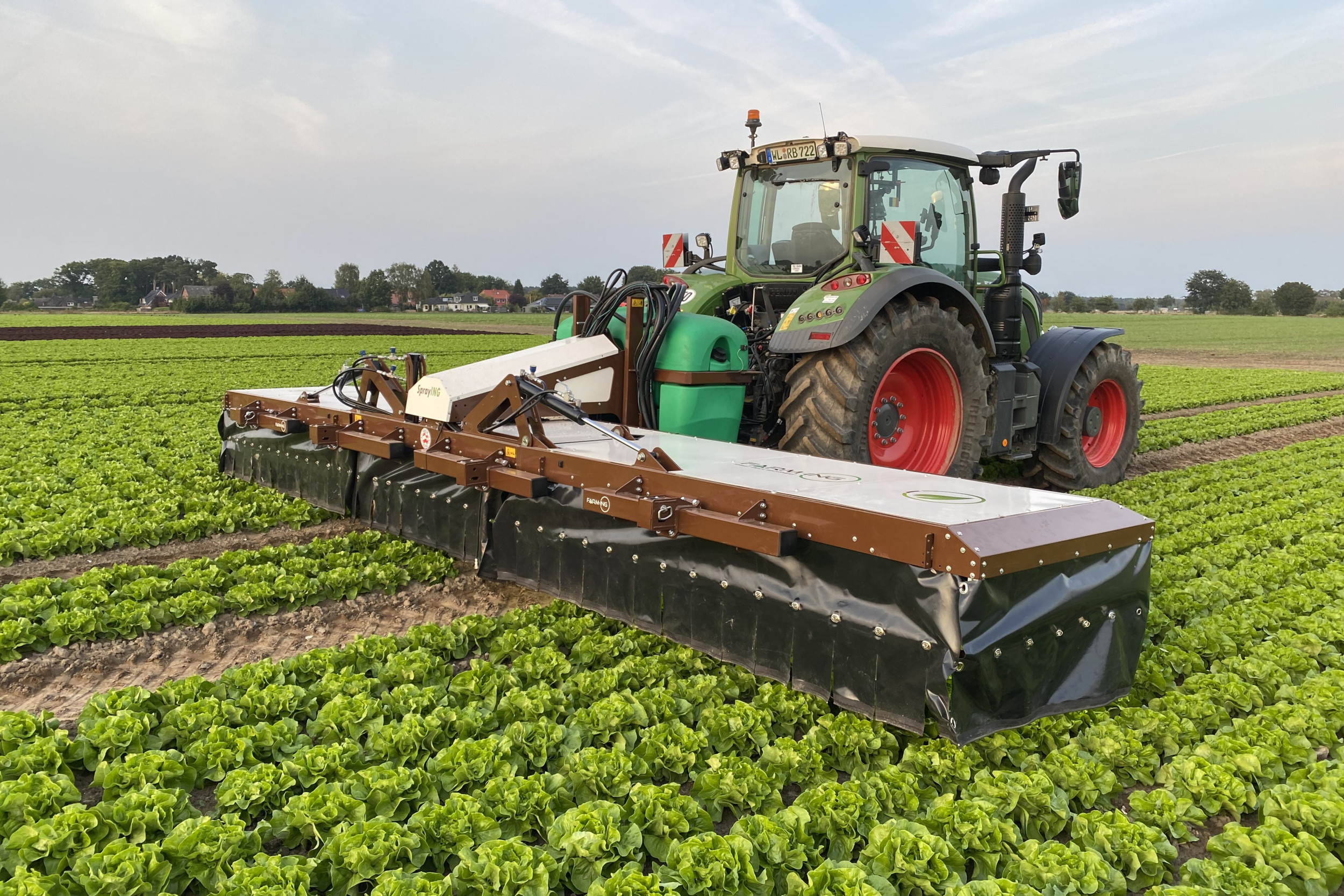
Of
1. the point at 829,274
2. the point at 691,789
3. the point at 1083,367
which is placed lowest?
the point at 691,789

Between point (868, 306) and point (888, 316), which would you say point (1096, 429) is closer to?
point (888, 316)

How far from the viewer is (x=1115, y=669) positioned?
3244mm

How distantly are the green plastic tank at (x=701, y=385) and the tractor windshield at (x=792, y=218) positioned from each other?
3.72 feet

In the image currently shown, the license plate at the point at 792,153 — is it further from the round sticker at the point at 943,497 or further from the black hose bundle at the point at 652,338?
the round sticker at the point at 943,497

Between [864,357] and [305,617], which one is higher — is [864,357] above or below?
above

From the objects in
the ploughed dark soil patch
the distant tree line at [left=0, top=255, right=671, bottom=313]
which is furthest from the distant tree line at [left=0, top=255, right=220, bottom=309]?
the ploughed dark soil patch

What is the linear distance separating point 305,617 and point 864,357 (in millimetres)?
3129

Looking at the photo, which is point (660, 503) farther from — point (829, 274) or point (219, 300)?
point (219, 300)

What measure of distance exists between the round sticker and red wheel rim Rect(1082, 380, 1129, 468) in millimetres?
4937

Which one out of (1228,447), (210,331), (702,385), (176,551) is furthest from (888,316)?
(210,331)

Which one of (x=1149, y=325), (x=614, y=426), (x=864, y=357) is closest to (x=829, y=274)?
(x=864, y=357)

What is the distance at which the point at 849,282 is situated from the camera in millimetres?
5109

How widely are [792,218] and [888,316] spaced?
1.42 meters

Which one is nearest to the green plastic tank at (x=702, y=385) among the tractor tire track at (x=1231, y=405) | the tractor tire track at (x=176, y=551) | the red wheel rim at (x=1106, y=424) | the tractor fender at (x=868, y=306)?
the tractor fender at (x=868, y=306)
